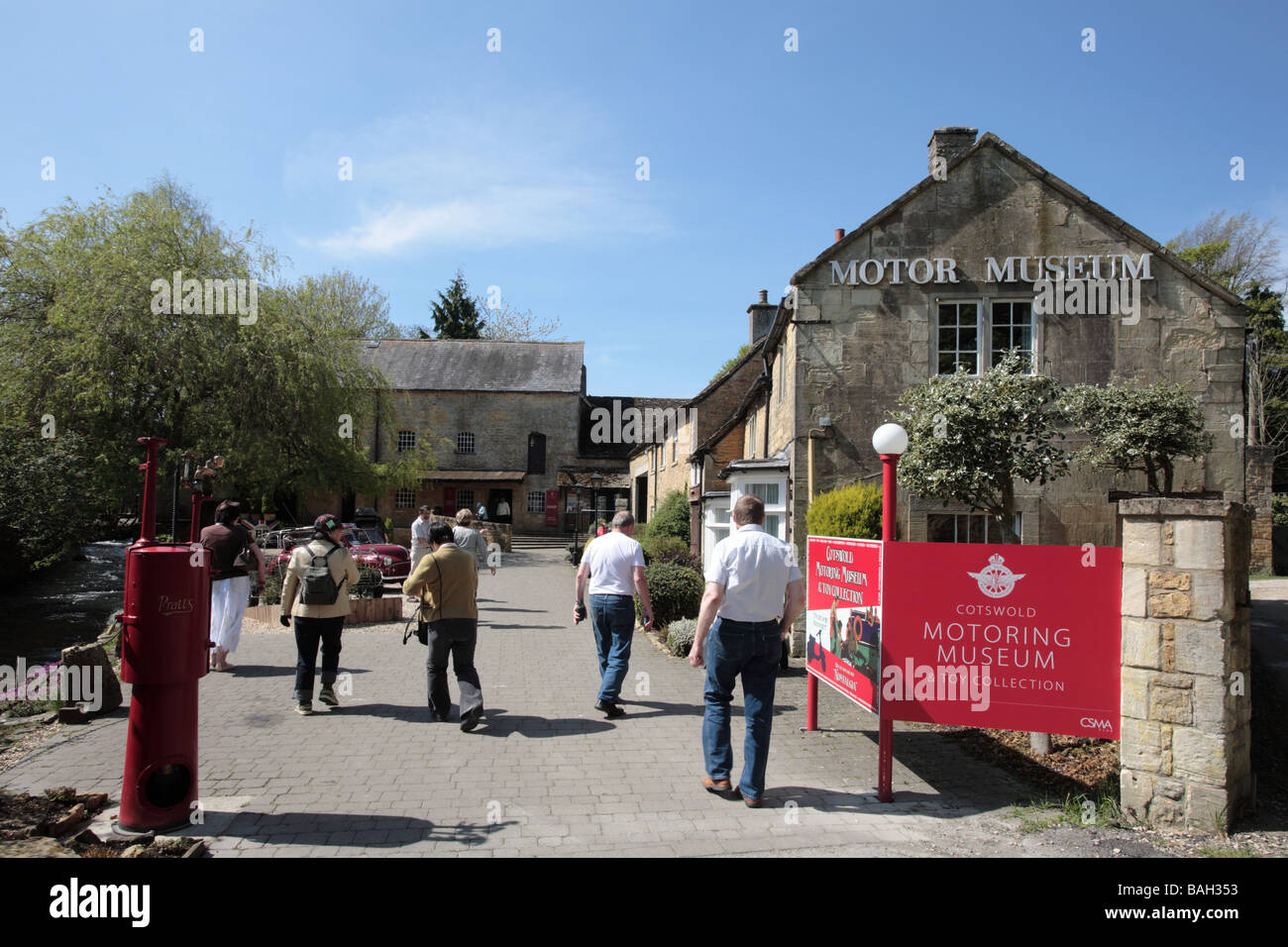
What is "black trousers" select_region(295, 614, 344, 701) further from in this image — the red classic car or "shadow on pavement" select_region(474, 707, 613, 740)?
the red classic car

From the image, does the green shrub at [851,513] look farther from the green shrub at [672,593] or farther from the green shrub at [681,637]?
the green shrub at [681,637]

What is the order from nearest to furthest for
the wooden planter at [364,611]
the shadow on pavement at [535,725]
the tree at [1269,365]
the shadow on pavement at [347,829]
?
1. the shadow on pavement at [347,829]
2. the shadow on pavement at [535,725]
3. the wooden planter at [364,611]
4. the tree at [1269,365]

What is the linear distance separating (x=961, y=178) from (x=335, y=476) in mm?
20404

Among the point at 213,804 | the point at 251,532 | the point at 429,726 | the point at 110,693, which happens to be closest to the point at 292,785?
the point at 213,804

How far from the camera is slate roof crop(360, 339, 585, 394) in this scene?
42.7 metres

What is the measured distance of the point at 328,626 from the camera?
7.19 meters

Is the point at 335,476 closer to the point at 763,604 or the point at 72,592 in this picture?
the point at 72,592

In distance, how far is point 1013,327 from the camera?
12.3m

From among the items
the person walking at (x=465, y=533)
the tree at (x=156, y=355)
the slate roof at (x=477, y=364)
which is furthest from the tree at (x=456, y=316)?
Answer: the person walking at (x=465, y=533)

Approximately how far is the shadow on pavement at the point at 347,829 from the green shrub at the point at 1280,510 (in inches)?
1082

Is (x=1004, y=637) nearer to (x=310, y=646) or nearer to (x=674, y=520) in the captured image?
(x=310, y=646)

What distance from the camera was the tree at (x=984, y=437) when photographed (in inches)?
368

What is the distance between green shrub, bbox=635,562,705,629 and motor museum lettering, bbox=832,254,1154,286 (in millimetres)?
4922

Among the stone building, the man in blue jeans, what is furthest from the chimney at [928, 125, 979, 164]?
the man in blue jeans
